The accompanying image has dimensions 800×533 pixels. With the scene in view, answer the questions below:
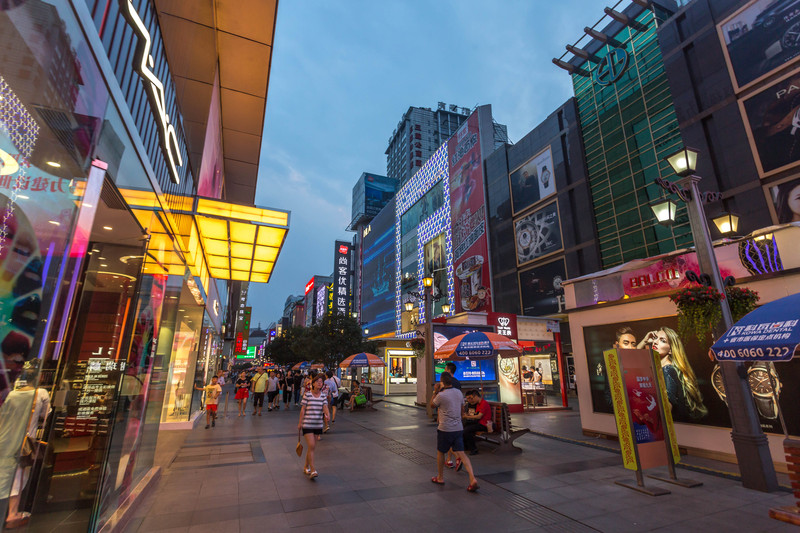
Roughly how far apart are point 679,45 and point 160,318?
31.8 meters

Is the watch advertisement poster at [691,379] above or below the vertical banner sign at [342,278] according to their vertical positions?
below

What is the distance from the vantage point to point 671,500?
214 inches

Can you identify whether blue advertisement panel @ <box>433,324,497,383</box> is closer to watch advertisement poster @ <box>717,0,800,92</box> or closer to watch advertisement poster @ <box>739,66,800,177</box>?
A: watch advertisement poster @ <box>739,66,800,177</box>

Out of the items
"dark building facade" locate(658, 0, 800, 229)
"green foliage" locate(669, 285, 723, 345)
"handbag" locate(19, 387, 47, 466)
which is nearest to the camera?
"handbag" locate(19, 387, 47, 466)

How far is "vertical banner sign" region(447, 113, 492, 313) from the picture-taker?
3988 centimetres

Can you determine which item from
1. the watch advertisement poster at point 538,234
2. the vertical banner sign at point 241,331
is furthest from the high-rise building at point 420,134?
the watch advertisement poster at point 538,234

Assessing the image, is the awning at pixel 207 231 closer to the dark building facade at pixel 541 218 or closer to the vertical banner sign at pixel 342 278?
the dark building facade at pixel 541 218

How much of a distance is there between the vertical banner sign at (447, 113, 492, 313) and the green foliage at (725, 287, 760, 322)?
32169mm

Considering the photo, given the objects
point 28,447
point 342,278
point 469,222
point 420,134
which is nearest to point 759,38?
point 469,222

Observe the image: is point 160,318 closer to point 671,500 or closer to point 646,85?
point 671,500

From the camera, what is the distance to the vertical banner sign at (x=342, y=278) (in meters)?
78.8

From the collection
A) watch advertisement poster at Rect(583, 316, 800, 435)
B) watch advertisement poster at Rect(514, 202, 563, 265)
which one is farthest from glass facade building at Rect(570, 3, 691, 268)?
watch advertisement poster at Rect(583, 316, 800, 435)

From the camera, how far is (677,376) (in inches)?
336

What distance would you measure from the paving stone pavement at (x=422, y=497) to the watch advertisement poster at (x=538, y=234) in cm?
2569
